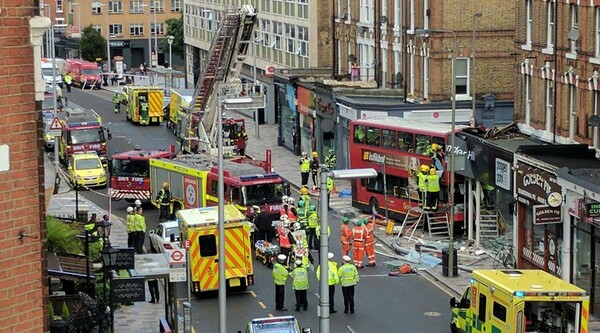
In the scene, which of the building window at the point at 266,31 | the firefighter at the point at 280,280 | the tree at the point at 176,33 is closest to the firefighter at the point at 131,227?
the firefighter at the point at 280,280

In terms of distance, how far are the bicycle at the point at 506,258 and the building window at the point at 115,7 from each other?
100 metres

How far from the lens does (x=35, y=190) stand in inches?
607

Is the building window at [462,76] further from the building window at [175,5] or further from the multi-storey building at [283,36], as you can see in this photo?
the building window at [175,5]

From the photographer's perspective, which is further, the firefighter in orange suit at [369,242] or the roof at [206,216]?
the firefighter in orange suit at [369,242]

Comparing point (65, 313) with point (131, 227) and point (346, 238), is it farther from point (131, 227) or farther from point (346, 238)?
point (131, 227)

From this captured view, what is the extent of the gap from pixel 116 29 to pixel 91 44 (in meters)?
7.92

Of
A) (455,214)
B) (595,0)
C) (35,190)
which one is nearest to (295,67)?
(455,214)

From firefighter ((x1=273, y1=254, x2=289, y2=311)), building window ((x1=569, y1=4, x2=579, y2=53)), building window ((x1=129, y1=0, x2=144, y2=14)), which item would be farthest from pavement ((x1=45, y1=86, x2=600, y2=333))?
building window ((x1=129, y1=0, x2=144, y2=14))

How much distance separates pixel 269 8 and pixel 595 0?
145ft

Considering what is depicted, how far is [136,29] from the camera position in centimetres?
13762

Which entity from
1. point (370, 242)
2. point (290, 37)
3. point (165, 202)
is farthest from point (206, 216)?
point (290, 37)

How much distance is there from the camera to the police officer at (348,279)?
32812mm

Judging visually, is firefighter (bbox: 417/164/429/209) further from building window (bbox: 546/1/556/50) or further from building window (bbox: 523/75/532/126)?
building window (bbox: 546/1/556/50)

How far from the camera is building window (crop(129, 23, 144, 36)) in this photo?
137m
